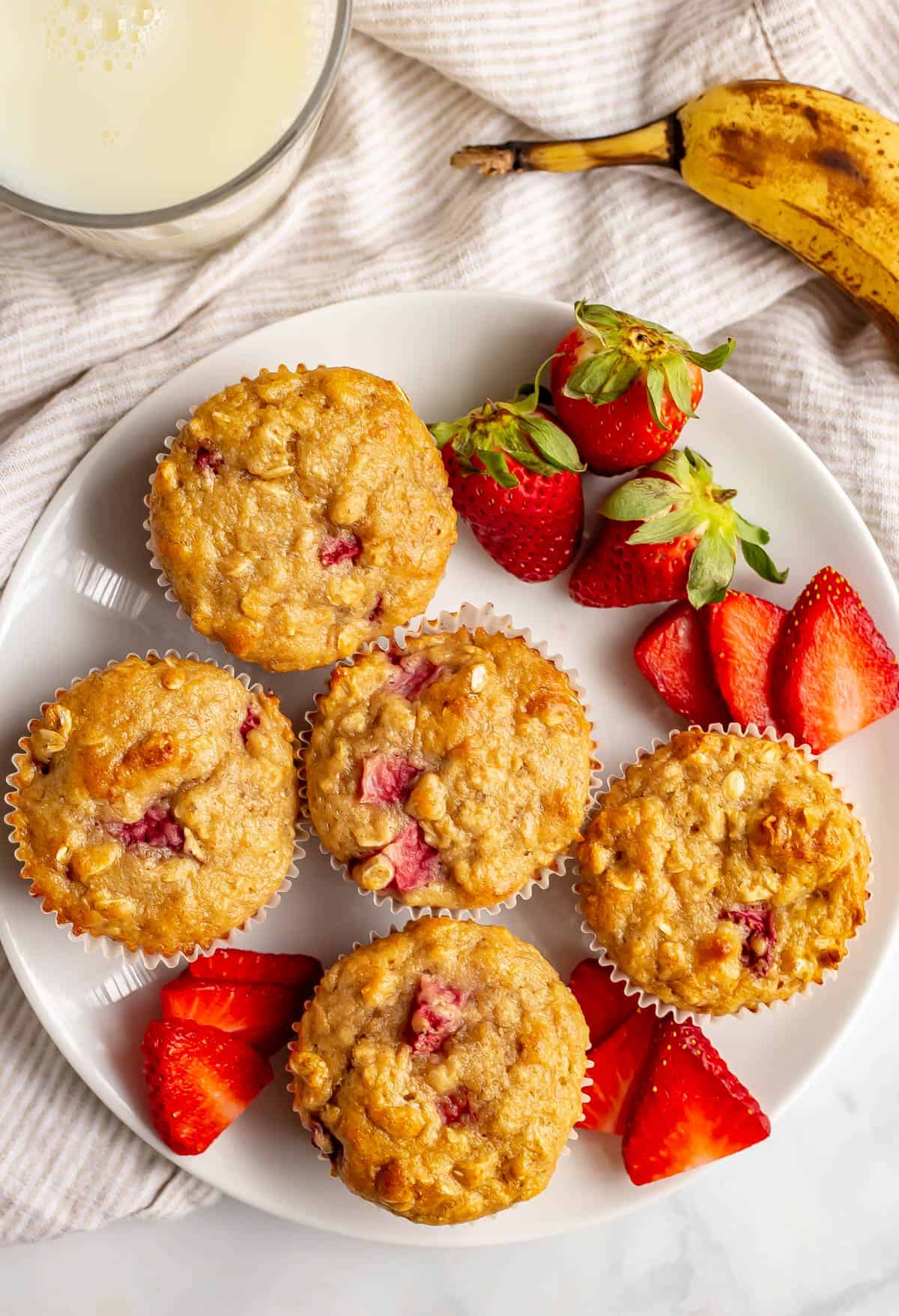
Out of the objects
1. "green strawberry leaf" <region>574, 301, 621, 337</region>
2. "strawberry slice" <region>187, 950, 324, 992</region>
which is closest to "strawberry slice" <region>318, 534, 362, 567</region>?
"green strawberry leaf" <region>574, 301, 621, 337</region>

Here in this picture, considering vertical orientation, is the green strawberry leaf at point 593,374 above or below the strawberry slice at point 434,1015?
above

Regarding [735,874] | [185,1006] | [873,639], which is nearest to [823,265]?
[873,639]

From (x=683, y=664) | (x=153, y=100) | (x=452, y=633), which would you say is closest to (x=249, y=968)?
(x=452, y=633)

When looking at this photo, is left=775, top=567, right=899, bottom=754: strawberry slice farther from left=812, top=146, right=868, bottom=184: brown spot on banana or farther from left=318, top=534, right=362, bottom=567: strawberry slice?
left=318, top=534, right=362, bottom=567: strawberry slice

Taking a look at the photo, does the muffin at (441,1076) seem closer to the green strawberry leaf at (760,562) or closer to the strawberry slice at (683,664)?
the strawberry slice at (683,664)

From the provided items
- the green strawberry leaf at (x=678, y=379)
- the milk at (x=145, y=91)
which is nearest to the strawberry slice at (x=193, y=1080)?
the green strawberry leaf at (x=678, y=379)

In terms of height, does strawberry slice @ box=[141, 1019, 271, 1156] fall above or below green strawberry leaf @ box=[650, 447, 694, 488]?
below

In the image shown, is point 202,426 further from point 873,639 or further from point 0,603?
point 873,639
